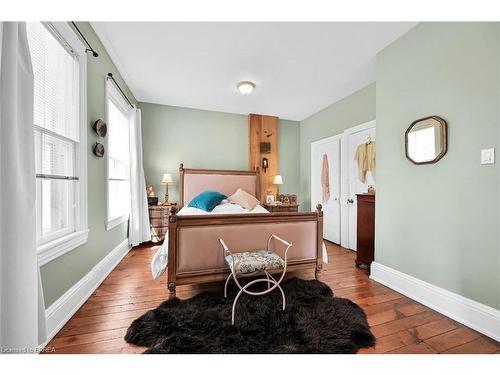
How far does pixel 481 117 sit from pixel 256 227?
2000 millimetres

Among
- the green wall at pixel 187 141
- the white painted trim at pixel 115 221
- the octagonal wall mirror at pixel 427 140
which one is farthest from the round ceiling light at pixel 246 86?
the white painted trim at pixel 115 221

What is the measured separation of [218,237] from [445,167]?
6.90 feet

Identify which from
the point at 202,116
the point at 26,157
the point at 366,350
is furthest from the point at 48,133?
the point at 202,116

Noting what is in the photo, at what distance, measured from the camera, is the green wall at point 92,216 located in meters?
1.62

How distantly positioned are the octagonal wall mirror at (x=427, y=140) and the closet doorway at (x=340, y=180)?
→ 45.1 inches

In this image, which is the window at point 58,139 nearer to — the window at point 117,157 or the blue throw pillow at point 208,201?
the window at point 117,157

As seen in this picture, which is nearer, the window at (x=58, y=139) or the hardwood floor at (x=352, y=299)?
the hardwood floor at (x=352, y=299)

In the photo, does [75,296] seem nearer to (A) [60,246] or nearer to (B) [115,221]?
(A) [60,246]

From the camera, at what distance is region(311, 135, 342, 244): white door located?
3.99m

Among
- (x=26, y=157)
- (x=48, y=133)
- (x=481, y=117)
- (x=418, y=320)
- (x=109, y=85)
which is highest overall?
(x=109, y=85)

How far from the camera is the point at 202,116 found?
4.50 m

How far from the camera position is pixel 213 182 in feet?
13.9

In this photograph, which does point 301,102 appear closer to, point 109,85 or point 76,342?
point 109,85

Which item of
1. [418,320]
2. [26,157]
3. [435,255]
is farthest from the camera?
[435,255]
